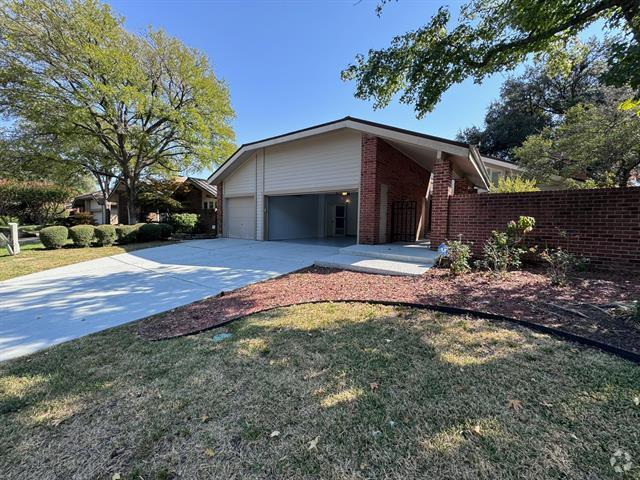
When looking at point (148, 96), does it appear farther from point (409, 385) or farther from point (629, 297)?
point (629, 297)

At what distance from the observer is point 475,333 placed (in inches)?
136

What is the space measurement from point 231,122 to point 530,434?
22614mm

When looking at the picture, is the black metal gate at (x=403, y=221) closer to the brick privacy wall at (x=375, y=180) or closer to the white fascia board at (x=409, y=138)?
the brick privacy wall at (x=375, y=180)

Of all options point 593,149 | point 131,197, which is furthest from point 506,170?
point 131,197

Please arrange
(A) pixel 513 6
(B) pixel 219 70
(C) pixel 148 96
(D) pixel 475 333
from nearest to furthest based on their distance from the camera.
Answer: (D) pixel 475 333, (A) pixel 513 6, (C) pixel 148 96, (B) pixel 219 70

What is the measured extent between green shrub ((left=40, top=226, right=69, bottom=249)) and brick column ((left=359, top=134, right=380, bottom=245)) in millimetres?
12316

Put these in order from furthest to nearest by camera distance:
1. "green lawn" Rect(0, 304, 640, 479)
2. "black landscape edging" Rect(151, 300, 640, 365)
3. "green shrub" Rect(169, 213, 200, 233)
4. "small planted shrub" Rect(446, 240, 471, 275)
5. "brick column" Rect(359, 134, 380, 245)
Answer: "green shrub" Rect(169, 213, 200, 233) → "brick column" Rect(359, 134, 380, 245) → "small planted shrub" Rect(446, 240, 471, 275) → "black landscape edging" Rect(151, 300, 640, 365) → "green lawn" Rect(0, 304, 640, 479)

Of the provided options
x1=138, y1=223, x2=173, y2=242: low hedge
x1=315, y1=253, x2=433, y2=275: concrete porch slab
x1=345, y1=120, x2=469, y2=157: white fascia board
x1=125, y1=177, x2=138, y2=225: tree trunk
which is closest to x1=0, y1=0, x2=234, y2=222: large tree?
x1=125, y1=177, x2=138, y2=225: tree trunk

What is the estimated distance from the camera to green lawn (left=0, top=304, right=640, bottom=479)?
5.81ft

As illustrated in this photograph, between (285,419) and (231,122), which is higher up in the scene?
(231,122)

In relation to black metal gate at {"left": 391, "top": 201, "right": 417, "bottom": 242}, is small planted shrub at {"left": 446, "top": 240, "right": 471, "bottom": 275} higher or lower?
lower

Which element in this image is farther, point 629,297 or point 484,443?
point 629,297

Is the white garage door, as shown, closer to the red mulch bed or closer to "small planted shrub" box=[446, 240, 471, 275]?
the red mulch bed

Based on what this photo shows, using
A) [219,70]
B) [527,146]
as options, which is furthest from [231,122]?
[527,146]
